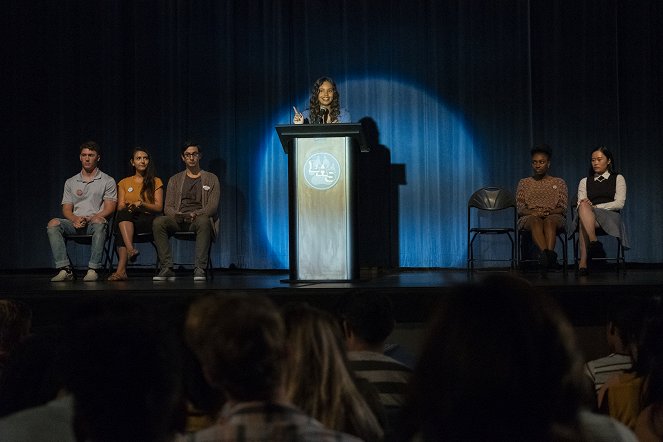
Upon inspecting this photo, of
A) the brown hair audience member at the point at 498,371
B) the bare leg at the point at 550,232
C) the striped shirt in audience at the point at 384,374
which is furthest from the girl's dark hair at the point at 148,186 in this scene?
the brown hair audience member at the point at 498,371

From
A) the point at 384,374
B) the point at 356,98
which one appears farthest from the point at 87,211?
the point at 384,374

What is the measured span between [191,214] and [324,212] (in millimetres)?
1239

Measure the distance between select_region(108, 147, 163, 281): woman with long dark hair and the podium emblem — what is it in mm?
1585

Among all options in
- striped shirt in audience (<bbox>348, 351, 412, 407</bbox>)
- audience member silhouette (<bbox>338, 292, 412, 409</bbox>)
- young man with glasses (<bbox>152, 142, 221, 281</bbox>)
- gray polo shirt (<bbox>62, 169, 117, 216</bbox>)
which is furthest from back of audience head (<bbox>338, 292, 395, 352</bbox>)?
gray polo shirt (<bbox>62, 169, 117, 216</bbox>)

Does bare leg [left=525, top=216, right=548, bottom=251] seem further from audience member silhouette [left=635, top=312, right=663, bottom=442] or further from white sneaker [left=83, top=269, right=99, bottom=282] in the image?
audience member silhouette [left=635, top=312, right=663, bottom=442]

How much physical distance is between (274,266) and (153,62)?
231cm

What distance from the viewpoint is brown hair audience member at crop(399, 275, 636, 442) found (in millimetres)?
907

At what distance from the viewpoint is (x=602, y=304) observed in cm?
453

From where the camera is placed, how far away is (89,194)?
6172mm

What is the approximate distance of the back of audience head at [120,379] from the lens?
97cm

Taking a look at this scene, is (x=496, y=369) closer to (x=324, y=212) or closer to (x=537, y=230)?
(x=324, y=212)

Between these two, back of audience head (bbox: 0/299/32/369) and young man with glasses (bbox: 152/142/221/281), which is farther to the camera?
young man with glasses (bbox: 152/142/221/281)

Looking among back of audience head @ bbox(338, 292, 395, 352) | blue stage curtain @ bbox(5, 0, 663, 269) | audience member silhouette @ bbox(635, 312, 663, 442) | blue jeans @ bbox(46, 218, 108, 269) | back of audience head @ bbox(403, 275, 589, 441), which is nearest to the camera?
back of audience head @ bbox(403, 275, 589, 441)

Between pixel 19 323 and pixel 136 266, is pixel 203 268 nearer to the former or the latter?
pixel 136 266
